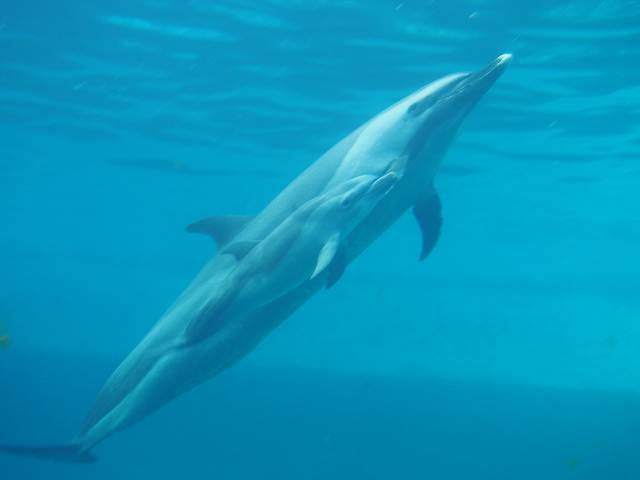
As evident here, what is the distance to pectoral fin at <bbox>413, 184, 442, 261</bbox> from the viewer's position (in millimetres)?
4398

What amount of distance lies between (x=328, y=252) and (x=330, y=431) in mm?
13471

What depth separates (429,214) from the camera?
14.9 feet

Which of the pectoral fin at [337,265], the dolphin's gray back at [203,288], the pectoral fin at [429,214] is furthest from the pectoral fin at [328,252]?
the pectoral fin at [429,214]

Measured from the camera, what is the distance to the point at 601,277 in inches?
1955

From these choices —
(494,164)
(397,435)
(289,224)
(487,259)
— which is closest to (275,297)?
(289,224)

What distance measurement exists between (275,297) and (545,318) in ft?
374

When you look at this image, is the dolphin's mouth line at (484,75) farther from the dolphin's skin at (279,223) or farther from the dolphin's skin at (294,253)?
the dolphin's skin at (294,253)

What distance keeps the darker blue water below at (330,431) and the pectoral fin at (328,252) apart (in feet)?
34.7

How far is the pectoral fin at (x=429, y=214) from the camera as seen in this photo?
14.4 ft

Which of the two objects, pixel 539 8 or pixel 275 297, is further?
pixel 539 8

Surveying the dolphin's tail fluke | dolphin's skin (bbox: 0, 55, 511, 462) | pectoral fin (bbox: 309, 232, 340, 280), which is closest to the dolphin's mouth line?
dolphin's skin (bbox: 0, 55, 511, 462)

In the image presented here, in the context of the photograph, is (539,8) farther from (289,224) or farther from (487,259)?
(487,259)

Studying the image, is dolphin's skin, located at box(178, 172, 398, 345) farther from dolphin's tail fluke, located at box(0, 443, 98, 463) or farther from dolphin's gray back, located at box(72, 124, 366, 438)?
dolphin's tail fluke, located at box(0, 443, 98, 463)

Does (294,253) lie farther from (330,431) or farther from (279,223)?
(330,431)
